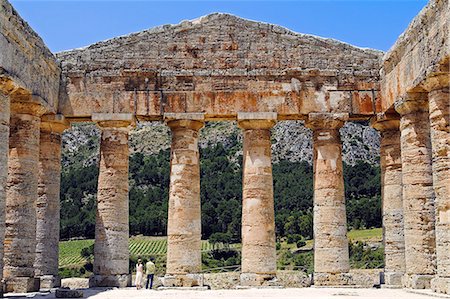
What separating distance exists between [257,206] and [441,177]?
8091mm

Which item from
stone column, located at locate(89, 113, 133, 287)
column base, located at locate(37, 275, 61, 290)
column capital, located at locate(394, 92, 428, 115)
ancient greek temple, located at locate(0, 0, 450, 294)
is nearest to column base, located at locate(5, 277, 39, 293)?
ancient greek temple, located at locate(0, 0, 450, 294)

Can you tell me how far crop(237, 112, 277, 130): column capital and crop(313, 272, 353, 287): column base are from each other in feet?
21.6

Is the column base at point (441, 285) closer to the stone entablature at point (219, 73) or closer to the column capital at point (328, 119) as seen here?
the column capital at point (328, 119)

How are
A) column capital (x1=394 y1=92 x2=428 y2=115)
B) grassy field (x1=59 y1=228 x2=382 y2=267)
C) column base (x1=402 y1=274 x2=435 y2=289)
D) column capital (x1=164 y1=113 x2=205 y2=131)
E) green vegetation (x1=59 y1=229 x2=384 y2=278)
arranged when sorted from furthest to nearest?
grassy field (x1=59 y1=228 x2=382 y2=267) < green vegetation (x1=59 y1=229 x2=384 y2=278) < column capital (x1=164 y1=113 x2=205 y2=131) < column capital (x1=394 y1=92 x2=428 y2=115) < column base (x1=402 y1=274 x2=435 y2=289)

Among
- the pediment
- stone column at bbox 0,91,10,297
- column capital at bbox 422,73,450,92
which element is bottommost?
stone column at bbox 0,91,10,297

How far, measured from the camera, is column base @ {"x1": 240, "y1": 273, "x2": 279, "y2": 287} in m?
26.0

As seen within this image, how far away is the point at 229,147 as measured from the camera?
10194 centimetres

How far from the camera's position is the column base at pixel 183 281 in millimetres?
25953

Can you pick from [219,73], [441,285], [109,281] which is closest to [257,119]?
[219,73]

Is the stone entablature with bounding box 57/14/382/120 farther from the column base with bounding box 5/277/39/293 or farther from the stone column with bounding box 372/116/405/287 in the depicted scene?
the column base with bounding box 5/277/39/293

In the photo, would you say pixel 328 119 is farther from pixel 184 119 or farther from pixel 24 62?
pixel 24 62

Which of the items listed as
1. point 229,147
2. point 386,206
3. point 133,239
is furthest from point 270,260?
point 229,147

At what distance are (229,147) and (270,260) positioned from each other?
75.7m

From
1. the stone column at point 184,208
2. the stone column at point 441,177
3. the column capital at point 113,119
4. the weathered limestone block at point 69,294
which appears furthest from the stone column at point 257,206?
the weathered limestone block at point 69,294
